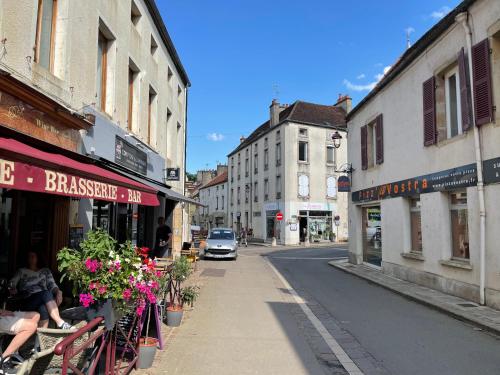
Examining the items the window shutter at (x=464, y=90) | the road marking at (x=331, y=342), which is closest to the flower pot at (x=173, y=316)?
the road marking at (x=331, y=342)

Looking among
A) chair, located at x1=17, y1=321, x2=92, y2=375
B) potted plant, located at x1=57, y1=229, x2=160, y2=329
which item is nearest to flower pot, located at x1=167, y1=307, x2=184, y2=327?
potted plant, located at x1=57, y1=229, x2=160, y2=329

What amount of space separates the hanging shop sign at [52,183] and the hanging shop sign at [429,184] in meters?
7.19

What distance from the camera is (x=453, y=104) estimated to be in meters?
10.3

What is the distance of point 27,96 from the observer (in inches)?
237

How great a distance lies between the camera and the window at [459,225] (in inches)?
374

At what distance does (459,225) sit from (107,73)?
923 centimetres

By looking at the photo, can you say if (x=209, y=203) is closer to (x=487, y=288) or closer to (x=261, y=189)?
(x=261, y=189)

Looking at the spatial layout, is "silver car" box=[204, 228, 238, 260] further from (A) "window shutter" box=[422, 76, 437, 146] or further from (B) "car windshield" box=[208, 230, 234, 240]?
(A) "window shutter" box=[422, 76, 437, 146]

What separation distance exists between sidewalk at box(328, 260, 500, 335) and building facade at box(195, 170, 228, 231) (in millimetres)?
41633

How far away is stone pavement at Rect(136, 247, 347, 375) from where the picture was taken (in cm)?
484

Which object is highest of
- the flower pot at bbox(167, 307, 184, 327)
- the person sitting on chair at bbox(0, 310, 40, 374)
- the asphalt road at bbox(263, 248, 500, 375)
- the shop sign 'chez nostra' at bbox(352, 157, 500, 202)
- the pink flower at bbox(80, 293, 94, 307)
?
the shop sign 'chez nostra' at bbox(352, 157, 500, 202)

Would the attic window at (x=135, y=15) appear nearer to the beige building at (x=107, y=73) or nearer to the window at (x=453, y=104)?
the beige building at (x=107, y=73)

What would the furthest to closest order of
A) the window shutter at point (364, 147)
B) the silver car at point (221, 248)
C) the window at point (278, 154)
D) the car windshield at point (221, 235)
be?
the window at point (278, 154) < the car windshield at point (221, 235) < the silver car at point (221, 248) < the window shutter at point (364, 147)

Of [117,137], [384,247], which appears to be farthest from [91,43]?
[384,247]
